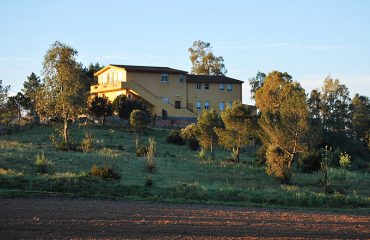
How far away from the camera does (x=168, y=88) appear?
2781 inches

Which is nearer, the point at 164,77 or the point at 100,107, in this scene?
the point at 100,107

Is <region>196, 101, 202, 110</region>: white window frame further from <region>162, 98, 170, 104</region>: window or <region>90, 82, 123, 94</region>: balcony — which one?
<region>90, 82, 123, 94</region>: balcony

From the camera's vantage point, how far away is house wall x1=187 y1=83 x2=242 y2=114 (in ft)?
238

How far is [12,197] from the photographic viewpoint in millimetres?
18000

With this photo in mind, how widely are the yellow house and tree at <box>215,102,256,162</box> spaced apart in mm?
27276

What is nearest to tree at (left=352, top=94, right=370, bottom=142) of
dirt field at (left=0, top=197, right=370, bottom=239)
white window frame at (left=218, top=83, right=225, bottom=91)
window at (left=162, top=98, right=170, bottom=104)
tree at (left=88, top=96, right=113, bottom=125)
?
white window frame at (left=218, top=83, right=225, bottom=91)

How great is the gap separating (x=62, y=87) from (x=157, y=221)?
33.0m

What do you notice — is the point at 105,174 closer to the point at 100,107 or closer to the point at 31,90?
the point at 100,107

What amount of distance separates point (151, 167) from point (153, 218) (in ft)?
46.4

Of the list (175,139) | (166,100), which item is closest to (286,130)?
(175,139)

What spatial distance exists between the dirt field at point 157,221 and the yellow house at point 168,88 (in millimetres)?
49490

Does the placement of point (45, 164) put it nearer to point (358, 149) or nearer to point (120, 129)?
point (120, 129)

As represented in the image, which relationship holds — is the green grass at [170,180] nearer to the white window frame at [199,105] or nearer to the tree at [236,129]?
the tree at [236,129]

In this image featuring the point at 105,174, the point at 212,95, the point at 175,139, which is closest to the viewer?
the point at 105,174
